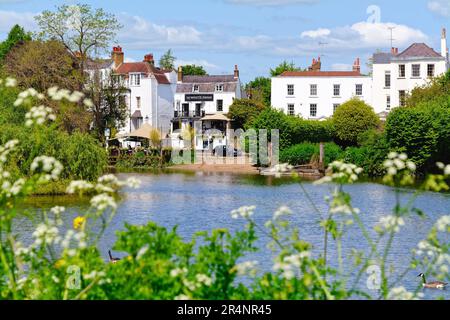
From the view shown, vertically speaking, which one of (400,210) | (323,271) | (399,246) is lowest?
(399,246)

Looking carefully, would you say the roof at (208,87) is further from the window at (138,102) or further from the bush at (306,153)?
the bush at (306,153)

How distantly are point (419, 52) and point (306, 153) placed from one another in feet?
51.9

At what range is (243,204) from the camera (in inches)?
1511

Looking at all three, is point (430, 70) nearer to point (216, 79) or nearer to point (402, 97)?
point (402, 97)

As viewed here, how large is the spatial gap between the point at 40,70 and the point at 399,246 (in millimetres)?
41291

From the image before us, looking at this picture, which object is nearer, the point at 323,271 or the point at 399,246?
the point at 323,271

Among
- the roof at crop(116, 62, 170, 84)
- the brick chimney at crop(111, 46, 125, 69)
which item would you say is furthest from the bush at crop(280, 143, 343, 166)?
the brick chimney at crop(111, 46, 125, 69)

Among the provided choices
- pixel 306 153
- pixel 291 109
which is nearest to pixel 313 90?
pixel 291 109

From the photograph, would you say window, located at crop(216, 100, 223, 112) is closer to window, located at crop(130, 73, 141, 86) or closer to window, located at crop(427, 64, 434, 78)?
window, located at crop(130, 73, 141, 86)

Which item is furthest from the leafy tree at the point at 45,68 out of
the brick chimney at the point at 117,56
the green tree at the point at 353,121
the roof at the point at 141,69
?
the green tree at the point at 353,121

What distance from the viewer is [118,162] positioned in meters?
64.8
